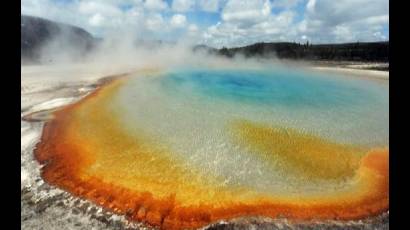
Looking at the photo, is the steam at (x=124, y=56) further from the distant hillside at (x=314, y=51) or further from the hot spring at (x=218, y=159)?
the hot spring at (x=218, y=159)

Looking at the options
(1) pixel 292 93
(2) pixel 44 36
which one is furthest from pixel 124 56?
(1) pixel 292 93

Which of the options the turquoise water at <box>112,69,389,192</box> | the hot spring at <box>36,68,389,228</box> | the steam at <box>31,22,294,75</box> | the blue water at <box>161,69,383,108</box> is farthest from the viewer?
the steam at <box>31,22,294,75</box>

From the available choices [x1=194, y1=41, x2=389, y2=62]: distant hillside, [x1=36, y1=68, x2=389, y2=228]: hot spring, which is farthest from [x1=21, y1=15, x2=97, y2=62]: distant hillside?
[x1=36, y1=68, x2=389, y2=228]: hot spring

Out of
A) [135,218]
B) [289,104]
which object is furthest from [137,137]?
[289,104]

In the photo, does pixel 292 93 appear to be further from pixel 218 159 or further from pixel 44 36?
pixel 44 36

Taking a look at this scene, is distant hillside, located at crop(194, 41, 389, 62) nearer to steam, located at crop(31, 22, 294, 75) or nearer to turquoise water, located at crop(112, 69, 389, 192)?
steam, located at crop(31, 22, 294, 75)

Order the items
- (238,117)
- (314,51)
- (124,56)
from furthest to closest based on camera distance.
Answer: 1. (314,51)
2. (124,56)
3. (238,117)
